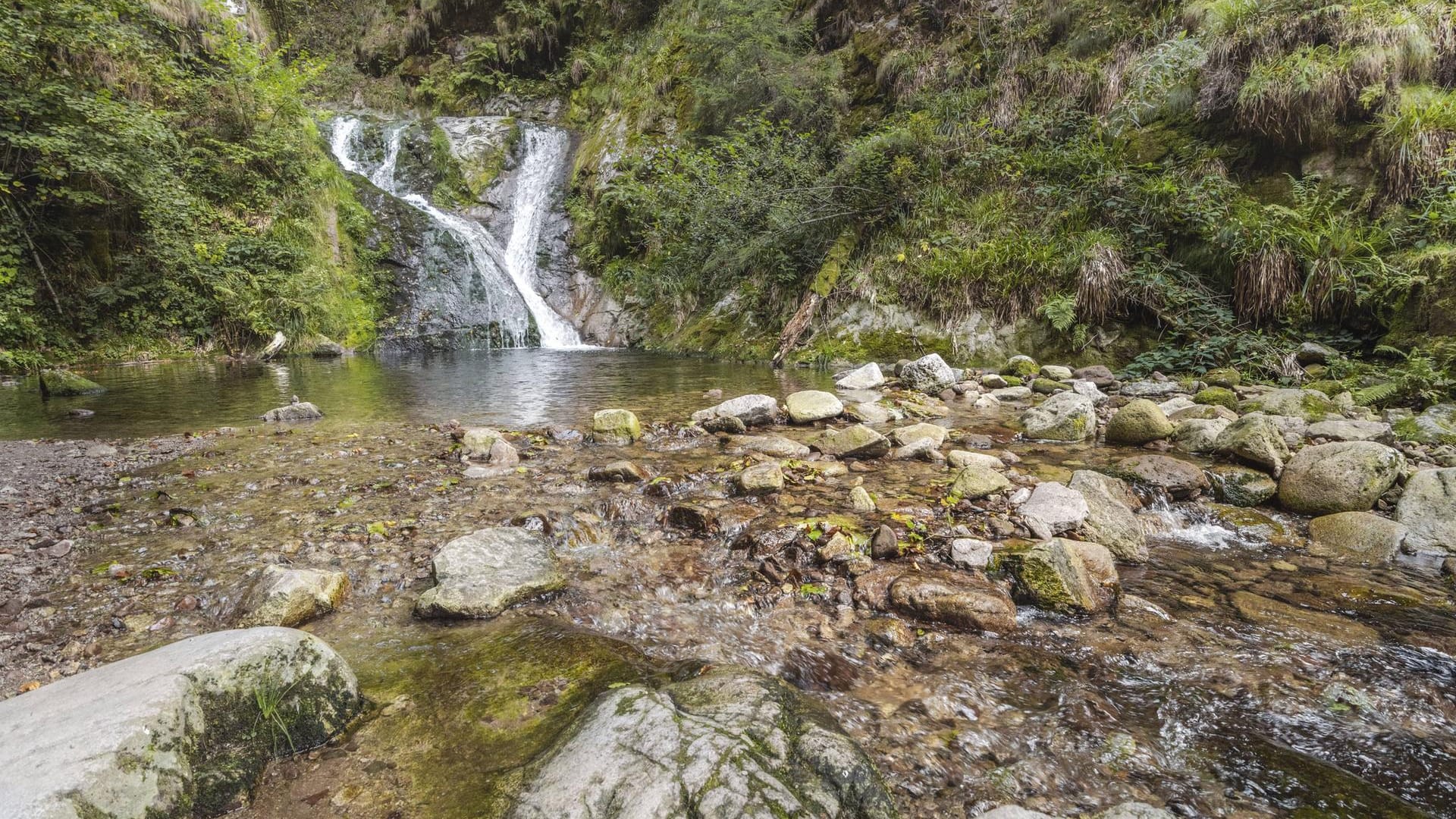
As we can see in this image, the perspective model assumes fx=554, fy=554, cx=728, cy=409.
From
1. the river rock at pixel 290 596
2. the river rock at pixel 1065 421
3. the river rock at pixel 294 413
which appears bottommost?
the river rock at pixel 290 596

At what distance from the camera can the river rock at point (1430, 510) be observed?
2.81m

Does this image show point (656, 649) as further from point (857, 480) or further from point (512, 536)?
point (857, 480)

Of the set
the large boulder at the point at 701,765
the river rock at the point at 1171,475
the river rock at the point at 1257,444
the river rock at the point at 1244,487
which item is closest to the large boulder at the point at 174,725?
the large boulder at the point at 701,765

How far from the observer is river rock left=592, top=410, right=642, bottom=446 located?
4914mm

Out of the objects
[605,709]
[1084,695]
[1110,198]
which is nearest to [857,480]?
[1084,695]

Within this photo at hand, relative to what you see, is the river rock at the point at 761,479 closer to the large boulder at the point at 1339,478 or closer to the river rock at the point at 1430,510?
the large boulder at the point at 1339,478

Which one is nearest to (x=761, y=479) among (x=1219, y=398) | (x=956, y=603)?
(x=956, y=603)

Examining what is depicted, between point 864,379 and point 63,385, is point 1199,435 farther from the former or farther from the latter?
point 63,385

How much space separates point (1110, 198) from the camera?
26.0 feet

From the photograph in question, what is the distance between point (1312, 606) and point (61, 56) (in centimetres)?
1600

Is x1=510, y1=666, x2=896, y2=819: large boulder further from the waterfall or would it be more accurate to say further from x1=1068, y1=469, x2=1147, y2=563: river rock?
the waterfall

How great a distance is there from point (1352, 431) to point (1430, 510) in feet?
5.31

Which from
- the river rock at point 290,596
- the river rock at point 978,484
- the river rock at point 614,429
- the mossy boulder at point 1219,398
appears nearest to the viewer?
the river rock at point 290,596

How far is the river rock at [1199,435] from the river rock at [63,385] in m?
11.8
